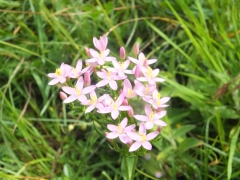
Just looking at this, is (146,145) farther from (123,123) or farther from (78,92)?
(78,92)

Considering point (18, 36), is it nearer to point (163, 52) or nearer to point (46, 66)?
point (46, 66)

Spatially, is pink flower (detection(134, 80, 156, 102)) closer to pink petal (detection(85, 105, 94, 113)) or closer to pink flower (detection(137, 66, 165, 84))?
pink flower (detection(137, 66, 165, 84))

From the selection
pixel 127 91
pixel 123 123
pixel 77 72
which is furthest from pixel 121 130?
pixel 77 72

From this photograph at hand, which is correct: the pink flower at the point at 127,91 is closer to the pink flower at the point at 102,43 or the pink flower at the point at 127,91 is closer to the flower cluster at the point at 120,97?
the flower cluster at the point at 120,97

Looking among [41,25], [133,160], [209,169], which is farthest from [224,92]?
[41,25]

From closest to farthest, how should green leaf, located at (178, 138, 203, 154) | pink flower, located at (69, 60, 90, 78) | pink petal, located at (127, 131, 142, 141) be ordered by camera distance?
pink petal, located at (127, 131, 142, 141) < pink flower, located at (69, 60, 90, 78) < green leaf, located at (178, 138, 203, 154)

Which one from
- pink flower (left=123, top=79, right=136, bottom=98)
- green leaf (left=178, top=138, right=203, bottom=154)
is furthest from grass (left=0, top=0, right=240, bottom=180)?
pink flower (left=123, top=79, right=136, bottom=98)

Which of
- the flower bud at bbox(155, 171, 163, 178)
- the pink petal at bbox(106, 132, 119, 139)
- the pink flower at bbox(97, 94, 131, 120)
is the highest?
the pink flower at bbox(97, 94, 131, 120)

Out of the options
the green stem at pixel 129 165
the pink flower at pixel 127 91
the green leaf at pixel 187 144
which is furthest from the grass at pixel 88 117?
the pink flower at pixel 127 91
